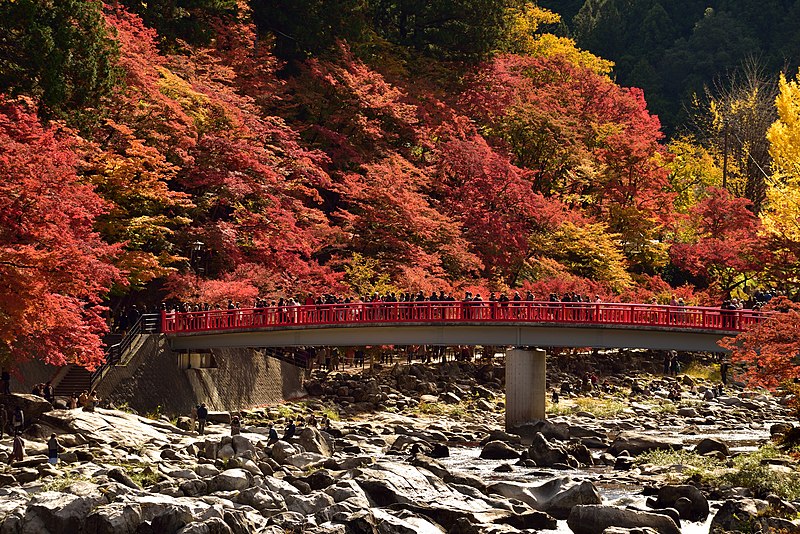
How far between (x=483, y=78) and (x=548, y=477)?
40.9 meters

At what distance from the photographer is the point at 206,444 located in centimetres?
3466

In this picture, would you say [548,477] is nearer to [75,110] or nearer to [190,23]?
[75,110]

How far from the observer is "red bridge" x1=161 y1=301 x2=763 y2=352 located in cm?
4516

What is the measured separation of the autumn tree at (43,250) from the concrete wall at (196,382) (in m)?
2.82

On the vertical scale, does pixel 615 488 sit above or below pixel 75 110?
below

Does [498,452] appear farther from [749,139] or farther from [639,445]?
[749,139]

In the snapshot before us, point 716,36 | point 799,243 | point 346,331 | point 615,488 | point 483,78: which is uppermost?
point 716,36

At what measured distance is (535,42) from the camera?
284 ft

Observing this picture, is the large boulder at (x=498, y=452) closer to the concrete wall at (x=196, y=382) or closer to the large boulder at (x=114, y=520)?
the concrete wall at (x=196, y=382)

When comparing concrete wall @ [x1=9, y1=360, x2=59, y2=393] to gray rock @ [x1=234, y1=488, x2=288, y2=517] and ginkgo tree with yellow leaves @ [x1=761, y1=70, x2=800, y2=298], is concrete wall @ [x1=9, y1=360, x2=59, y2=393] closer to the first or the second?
gray rock @ [x1=234, y1=488, x2=288, y2=517]

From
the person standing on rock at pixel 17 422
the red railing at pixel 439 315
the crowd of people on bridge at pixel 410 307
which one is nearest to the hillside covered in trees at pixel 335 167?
the crowd of people on bridge at pixel 410 307

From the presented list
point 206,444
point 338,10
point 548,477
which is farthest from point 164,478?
point 338,10

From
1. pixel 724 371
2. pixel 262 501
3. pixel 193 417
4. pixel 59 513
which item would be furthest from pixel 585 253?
pixel 59 513

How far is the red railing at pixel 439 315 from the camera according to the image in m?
45.0
